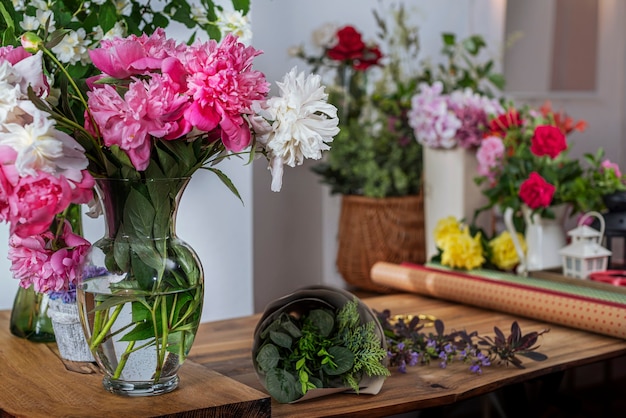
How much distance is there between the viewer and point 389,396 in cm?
135

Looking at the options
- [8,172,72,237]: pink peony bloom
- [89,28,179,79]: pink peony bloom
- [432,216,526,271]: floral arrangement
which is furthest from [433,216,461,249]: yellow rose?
[8,172,72,237]: pink peony bloom

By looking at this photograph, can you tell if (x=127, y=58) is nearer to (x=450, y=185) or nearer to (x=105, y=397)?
(x=105, y=397)

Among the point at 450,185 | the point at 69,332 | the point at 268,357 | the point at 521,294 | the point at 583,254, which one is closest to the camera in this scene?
the point at 268,357

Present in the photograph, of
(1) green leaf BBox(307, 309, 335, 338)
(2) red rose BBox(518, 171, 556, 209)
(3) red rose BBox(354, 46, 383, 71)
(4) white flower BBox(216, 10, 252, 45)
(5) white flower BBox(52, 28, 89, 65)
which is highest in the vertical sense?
(3) red rose BBox(354, 46, 383, 71)

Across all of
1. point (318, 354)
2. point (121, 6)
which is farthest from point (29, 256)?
point (121, 6)

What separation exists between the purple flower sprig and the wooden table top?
2 cm

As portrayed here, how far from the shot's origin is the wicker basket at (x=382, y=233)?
3021 mm

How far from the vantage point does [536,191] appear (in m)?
2.20

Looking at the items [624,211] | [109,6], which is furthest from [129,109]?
[624,211]

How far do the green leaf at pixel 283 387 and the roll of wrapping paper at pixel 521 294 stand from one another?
73 cm

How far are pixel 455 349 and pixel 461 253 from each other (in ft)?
2.26

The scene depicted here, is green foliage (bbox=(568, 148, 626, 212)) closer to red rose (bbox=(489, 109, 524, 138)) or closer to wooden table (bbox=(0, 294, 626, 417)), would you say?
red rose (bbox=(489, 109, 524, 138))

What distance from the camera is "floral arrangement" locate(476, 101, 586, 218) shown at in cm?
223

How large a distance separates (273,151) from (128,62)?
209 mm
